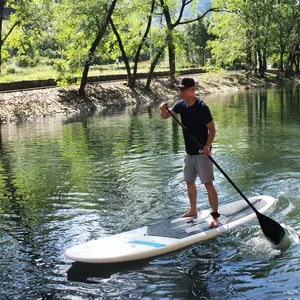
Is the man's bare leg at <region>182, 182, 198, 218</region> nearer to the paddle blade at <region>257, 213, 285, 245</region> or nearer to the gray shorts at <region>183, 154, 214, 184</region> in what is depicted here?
the gray shorts at <region>183, 154, 214, 184</region>

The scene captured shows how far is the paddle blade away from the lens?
6527 millimetres

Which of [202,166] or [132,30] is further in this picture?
[132,30]

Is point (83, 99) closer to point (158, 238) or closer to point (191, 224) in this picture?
point (191, 224)

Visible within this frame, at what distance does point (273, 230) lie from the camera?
657cm

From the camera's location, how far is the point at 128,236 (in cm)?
671

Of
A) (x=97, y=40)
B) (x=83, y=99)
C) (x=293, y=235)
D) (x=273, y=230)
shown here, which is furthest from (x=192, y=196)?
(x=97, y=40)

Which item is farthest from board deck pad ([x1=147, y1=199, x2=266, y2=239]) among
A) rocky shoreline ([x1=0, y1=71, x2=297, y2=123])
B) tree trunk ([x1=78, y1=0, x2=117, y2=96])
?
tree trunk ([x1=78, y1=0, x2=117, y2=96])

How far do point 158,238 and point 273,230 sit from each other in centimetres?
165

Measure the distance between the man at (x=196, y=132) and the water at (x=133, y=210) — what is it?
933 millimetres

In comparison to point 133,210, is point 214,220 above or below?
above

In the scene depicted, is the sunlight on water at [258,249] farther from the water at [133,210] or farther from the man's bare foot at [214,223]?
the man's bare foot at [214,223]

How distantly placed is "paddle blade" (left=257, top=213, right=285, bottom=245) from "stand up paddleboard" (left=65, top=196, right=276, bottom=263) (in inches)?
24.8

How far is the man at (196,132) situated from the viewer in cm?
684

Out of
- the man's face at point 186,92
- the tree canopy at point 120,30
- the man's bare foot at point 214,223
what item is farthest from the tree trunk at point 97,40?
the man's bare foot at point 214,223
